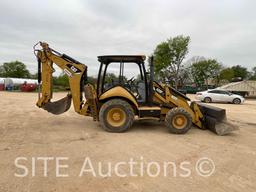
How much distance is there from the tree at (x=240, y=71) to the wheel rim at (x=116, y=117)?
72.3 metres

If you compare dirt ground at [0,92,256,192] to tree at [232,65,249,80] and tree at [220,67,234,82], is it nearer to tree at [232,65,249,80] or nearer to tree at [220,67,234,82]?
tree at [220,67,234,82]

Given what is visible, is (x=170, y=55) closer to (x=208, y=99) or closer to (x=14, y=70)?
(x=208, y=99)

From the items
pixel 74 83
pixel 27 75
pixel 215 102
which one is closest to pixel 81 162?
pixel 74 83

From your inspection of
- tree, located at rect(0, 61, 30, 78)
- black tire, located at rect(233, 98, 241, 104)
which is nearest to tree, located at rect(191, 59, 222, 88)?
black tire, located at rect(233, 98, 241, 104)

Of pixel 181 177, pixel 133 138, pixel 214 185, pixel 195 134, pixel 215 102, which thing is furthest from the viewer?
pixel 215 102

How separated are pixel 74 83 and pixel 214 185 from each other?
225 inches

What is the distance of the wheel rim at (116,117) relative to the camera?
8.41 metres

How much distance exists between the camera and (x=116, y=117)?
8.45 meters

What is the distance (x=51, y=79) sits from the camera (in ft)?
29.3

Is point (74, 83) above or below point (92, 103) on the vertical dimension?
above

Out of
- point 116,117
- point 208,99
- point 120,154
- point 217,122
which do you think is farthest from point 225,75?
point 120,154

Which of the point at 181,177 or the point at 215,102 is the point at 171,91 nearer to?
the point at 181,177

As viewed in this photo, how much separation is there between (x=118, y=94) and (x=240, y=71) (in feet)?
250

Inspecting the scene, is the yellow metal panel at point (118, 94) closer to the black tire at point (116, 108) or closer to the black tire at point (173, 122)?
the black tire at point (116, 108)
